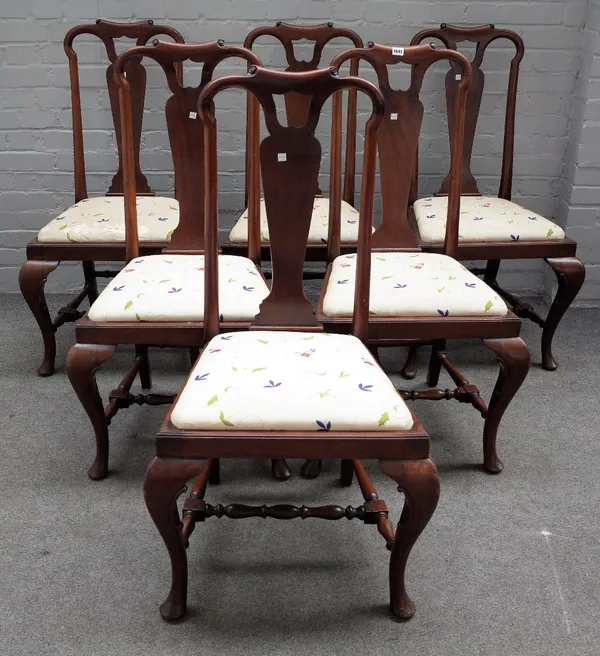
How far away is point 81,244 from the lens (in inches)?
86.5

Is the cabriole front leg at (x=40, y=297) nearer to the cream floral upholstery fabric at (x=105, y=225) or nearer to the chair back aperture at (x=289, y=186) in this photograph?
the cream floral upholstery fabric at (x=105, y=225)

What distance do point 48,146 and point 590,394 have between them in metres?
2.08

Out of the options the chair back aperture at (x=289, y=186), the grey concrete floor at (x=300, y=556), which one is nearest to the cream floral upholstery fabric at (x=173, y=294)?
the chair back aperture at (x=289, y=186)

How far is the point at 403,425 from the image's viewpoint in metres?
1.27

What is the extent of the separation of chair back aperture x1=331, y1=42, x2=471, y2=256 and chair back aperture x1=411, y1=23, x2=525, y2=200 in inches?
20.5

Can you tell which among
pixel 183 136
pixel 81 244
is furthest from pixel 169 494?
pixel 81 244

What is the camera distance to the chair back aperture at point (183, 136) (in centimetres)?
183

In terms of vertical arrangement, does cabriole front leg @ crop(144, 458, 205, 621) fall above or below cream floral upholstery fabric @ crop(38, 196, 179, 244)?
below

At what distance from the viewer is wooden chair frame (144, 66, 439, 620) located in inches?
49.6

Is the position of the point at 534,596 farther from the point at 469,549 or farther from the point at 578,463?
the point at 578,463

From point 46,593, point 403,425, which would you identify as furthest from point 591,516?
point 46,593

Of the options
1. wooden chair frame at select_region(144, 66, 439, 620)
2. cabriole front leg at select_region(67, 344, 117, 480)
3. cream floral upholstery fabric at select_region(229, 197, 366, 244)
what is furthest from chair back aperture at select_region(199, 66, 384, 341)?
cream floral upholstery fabric at select_region(229, 197, 366, 244)

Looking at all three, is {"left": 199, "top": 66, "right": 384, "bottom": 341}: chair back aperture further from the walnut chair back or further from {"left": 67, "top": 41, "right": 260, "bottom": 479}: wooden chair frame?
the walnut chair back

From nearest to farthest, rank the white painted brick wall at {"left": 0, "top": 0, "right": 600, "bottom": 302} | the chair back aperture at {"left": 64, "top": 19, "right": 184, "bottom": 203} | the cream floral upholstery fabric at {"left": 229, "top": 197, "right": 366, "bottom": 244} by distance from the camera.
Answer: the cream floral upholstery fabric at {"left": 229, "top": 197, "right": 366, "bottom": 244} < the chair back aperture at {"left": 64, "top": 19, "right": 184, "bottom": 203} < the white painted brick wall at {"left": 0, "top": 0, "right": 600, "bottom": 302}
